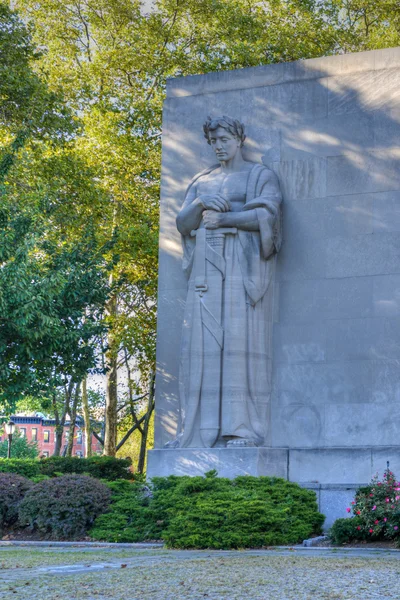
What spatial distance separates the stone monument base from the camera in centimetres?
1594

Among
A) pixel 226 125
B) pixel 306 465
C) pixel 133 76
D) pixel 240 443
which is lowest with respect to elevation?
pixel 306 465

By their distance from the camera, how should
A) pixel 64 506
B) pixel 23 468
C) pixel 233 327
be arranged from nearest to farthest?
pixel 64 506 < pixel 233 327 < pixel 23 468

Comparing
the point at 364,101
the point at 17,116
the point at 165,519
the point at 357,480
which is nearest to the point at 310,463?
the point at 357,480

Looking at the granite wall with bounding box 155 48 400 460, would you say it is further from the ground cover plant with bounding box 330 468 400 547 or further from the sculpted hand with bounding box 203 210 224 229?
the ground cover plant with bounding box 330 468 400 547

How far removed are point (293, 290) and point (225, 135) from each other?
10.7 ft

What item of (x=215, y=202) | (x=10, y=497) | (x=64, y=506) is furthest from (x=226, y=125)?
(x=10, y=497)

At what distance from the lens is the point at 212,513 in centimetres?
1314

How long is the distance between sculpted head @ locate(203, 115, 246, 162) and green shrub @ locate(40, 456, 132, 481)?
8577mm

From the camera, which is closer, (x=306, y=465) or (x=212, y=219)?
(x=306, y=465)

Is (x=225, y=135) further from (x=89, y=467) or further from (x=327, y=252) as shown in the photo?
(x=89, y=467)

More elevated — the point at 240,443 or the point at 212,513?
the point at 240,443

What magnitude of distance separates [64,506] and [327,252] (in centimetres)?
665

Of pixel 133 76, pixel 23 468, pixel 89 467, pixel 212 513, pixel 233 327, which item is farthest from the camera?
pixel 133 76

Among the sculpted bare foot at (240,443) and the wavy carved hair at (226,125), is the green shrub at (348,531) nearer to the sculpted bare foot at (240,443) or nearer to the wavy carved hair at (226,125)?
the sculpted bare foot at (240,443)
